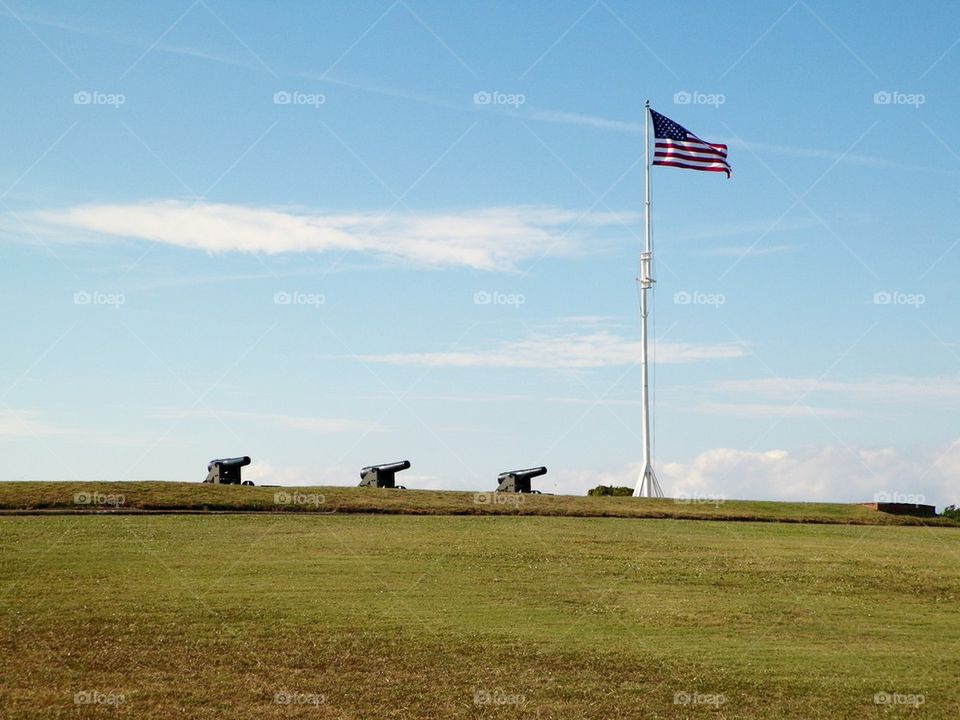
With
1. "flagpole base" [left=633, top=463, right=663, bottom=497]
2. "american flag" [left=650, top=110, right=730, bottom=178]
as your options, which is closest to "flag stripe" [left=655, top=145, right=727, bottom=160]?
"american flag" [left=650, top=110, right=730, bottom=178]

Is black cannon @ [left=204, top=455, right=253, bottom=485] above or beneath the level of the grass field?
above

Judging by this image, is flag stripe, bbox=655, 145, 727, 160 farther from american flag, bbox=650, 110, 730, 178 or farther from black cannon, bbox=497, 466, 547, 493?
black cannon, bbox=497, 466, 547, 493

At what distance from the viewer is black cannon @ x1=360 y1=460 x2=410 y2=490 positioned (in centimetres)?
4922

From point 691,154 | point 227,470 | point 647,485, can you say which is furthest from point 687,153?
point 227,470

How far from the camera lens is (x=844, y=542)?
3691 cm

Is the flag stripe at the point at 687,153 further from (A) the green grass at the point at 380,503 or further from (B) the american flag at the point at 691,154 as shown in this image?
(A) the green grass at the point at 380,503

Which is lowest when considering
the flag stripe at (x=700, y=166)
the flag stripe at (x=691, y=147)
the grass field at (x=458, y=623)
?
the grass field at (x=458, y=623)

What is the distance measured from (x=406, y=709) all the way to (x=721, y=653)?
679cm

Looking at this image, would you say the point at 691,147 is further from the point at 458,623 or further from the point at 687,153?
the point at 458,623

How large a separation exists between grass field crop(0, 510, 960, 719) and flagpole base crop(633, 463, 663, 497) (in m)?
14.6

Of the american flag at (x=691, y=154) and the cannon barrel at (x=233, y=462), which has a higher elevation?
the american flag at (x=691, y=154)

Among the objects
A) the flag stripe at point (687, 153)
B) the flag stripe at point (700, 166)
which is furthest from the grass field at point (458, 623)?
the flag stripe at point (687, 153)

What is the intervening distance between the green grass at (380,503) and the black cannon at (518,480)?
3.07 m

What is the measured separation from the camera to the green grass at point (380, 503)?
129ft
